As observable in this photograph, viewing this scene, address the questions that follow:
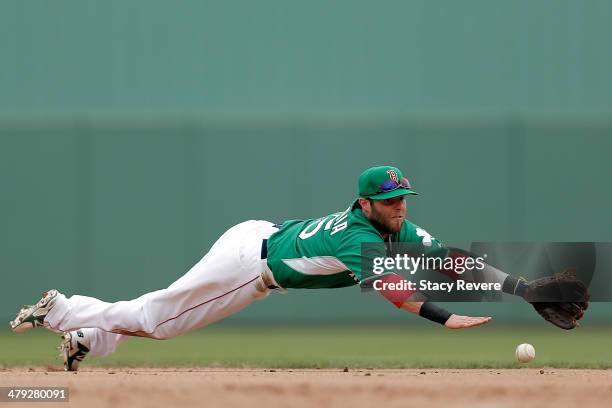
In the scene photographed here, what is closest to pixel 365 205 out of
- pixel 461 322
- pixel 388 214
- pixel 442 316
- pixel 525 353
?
pixel 388 214

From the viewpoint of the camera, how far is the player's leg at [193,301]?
7.43 metres

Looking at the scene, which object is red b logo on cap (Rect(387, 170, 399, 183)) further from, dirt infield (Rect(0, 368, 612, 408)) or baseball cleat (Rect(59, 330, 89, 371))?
baseball cleat (Rect(59, 330, 89, 371))

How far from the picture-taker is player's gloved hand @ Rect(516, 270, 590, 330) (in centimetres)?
702

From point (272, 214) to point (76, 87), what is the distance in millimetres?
3593

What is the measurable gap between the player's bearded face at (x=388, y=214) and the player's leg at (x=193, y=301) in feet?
2.54

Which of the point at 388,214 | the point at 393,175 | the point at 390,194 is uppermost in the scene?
the point at 393,175

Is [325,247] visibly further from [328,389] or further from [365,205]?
[328,389]

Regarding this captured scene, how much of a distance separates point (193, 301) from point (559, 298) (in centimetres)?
222

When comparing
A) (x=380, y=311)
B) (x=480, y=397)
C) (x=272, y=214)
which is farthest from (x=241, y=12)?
(x=480, y=397)

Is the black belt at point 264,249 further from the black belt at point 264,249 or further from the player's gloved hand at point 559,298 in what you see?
the player's gloved hand at point 559,298

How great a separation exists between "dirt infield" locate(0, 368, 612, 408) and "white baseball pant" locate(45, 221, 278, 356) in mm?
323

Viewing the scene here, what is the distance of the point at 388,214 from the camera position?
7027mm

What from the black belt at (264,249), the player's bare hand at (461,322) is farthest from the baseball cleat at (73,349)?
the player's bare hand at (461,322)

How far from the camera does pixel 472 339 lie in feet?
40.7
